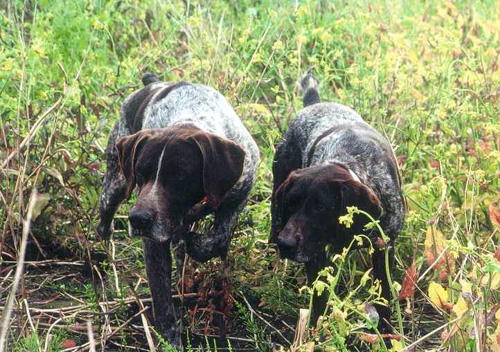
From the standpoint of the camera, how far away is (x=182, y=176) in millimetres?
5145

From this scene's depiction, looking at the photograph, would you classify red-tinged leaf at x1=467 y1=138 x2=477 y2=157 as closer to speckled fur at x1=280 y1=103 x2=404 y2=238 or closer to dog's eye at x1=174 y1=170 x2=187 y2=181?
speckled fur at x1=280 y1=103 x2=404 y2=238

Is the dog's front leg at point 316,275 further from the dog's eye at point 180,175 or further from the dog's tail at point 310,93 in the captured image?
the dog's tail at point 310,93

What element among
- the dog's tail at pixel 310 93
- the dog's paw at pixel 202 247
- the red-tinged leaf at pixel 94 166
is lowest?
the red-tinged leaf at pixel 94 166

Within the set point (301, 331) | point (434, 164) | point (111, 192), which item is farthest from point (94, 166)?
point (301, 331)

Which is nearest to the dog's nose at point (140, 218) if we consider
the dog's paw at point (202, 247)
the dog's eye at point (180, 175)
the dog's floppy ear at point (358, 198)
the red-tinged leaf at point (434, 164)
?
the dog's eye at point (180, 175)

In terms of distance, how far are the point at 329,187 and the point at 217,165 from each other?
22.6 inches

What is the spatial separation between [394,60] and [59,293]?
2.52 meters

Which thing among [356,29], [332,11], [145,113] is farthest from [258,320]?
[332,11]

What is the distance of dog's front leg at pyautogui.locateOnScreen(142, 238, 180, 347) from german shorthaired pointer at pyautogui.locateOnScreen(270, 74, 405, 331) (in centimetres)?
62

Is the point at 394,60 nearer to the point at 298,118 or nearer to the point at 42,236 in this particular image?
the point at 298,118

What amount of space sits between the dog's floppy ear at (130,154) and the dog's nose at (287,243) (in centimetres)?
85

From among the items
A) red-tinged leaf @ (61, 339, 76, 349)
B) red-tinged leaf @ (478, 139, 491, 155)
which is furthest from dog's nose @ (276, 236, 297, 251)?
red-tinged leaf @ (478, 139, 491, 155)

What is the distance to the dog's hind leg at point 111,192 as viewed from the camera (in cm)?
628

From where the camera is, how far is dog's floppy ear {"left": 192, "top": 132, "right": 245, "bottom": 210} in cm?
518
